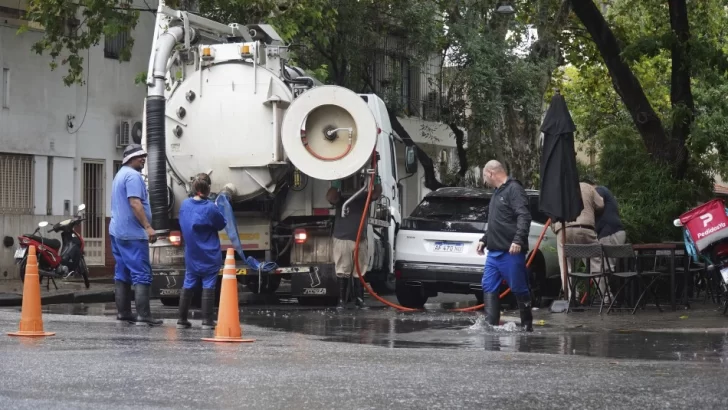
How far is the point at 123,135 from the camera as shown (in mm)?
29312

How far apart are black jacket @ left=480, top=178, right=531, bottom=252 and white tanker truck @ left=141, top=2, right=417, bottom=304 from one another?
427 centimetres

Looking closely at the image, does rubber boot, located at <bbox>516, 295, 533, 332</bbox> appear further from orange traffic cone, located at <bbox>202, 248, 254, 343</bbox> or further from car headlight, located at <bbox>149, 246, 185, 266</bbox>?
car headlight, located at <bbox>149, 246, 185, 266</bbox>

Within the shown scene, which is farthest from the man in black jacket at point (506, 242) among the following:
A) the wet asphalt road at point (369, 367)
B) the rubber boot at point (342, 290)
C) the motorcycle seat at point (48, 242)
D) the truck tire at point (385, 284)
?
the motorcycle seat at point (48, 242)

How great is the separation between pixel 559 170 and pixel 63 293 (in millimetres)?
8385

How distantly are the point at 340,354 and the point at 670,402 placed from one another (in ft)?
11.6

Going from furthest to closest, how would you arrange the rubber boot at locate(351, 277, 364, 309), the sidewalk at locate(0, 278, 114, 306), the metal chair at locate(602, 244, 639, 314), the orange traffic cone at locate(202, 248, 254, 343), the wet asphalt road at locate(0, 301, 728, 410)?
the sidewalk at locate(0, 278, 114, 306)
the rubber boot at locate(351, 277, 364, 309)
the metal chair at locate(602, 244, 639, 314)
the orange traffic cone at locate(202, 248, 254, 343)
the wet asphalt road at locate(0, 301, 728, 410)

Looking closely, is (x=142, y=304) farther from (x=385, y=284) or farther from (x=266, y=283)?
(x=385, y=284)

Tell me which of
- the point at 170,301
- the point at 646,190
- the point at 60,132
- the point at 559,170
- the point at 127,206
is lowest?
the point at 170,301

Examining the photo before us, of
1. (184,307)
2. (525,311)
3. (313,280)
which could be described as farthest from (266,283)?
(525,311)

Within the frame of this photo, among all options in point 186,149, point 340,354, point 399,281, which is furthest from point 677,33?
point 340,354

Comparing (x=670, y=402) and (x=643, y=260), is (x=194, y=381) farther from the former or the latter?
(x=643, y=260)

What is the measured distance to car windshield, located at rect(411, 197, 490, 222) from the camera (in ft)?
62.1

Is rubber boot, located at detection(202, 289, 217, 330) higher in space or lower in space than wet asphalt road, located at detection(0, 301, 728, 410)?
higher

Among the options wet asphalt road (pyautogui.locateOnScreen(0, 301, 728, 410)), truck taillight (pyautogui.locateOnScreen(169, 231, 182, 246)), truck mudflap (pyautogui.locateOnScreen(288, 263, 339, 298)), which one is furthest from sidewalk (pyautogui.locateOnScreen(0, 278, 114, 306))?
wet asphalt road (pyautogui.locateOnScreen(0, 301, 728, 410))
